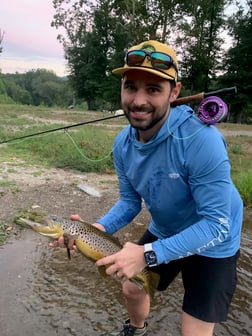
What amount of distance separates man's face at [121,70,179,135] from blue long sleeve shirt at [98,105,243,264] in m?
0.10

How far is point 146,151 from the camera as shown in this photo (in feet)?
8.04

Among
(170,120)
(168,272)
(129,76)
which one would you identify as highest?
(129,76)

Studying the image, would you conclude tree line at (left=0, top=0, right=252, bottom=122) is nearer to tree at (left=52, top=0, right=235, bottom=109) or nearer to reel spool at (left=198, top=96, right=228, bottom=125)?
tree at (left=52, top=0, right=235, bottom=109)

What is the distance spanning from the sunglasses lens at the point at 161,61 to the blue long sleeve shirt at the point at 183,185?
0.32 m

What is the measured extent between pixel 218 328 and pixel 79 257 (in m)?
1.96

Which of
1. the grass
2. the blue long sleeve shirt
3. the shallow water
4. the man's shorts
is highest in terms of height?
the blue long sleeve shirt

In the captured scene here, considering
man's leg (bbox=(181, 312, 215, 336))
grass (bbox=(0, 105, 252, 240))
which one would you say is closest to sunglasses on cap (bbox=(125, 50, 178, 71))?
man's leg (bbox=(181, 312, 215, 336))

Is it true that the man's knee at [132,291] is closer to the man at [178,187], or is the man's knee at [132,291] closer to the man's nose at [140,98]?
the man at [178,187]

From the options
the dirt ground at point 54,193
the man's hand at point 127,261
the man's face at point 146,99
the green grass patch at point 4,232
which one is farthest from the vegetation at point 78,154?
the man's hand at point 127,261

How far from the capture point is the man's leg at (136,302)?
292 cm

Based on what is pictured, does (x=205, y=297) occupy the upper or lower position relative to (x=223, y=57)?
lower

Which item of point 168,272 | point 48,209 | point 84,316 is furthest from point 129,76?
point 48,209

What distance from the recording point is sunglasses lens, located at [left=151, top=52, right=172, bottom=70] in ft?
7.30

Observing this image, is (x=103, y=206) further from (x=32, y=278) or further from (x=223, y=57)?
(x=223, y=57)
